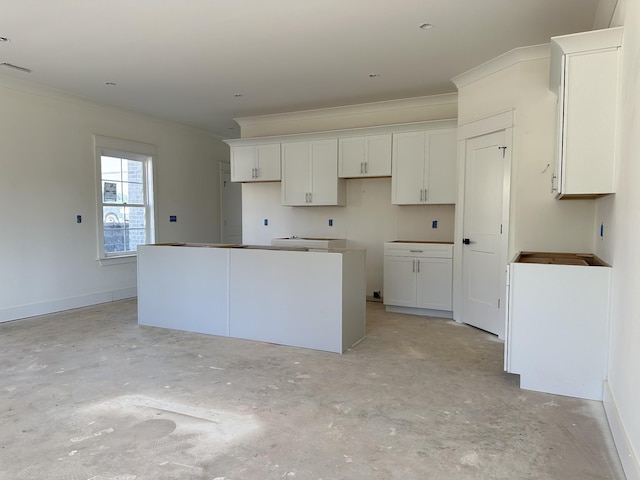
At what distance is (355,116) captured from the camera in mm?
6223

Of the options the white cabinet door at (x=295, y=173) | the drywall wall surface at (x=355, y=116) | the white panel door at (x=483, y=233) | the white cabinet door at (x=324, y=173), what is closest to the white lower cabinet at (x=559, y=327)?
the white panel door at (x=483, y=233)

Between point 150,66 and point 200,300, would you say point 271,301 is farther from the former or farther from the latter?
point 150,66

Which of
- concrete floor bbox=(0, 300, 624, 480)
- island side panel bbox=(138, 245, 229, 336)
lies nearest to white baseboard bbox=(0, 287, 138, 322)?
concrete floor bbox=(0, 300, 624, 480)

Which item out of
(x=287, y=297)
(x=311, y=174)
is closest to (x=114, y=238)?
(x=311, y=174)

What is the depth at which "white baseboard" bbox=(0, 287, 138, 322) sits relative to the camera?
5.09m

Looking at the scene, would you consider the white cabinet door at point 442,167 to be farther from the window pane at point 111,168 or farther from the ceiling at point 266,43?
the window pane at point 111,168

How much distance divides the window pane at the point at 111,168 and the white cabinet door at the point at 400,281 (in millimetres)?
4307

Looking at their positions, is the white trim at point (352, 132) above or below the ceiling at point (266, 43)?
below

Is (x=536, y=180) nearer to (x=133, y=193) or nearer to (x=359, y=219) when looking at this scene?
(x=359, y=219)

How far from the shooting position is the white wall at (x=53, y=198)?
506 cm

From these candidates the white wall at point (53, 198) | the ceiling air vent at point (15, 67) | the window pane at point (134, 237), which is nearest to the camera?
the ceiling air vent at point (15, 67)

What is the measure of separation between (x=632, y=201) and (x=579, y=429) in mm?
1365

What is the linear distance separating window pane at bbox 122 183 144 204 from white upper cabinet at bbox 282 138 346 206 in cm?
242

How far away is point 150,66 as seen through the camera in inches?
179
